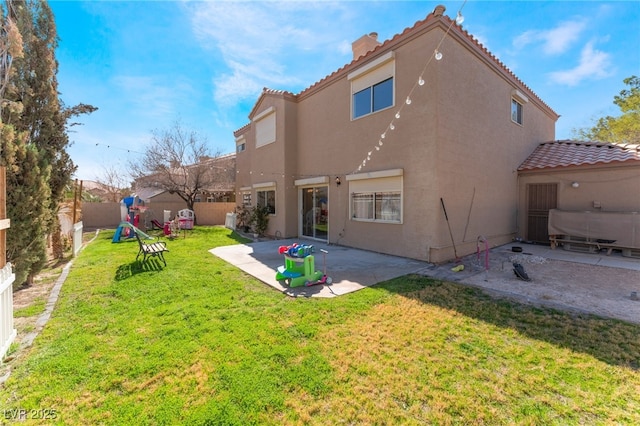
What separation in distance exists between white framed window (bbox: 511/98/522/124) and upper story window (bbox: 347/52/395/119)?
6.34 meters

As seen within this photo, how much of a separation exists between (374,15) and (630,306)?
9.39 meters

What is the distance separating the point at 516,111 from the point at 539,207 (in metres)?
4.28

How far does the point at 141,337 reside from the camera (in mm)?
3686

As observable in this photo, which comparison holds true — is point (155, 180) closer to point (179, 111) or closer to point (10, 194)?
point (179, 111)

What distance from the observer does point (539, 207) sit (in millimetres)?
11367

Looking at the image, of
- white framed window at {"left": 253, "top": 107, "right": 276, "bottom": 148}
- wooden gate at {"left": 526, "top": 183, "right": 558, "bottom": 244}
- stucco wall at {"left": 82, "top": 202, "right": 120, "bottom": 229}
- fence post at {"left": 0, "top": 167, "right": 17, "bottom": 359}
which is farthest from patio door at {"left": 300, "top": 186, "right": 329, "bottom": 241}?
stucco wall at {"left": 82, "top": 202, "right": 120, "bottom": 229}

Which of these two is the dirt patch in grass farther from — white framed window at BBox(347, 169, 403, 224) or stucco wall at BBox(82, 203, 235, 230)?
stucco wall at BBox(82, 203, 235, 230)

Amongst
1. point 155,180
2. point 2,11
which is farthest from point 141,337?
point 155,180

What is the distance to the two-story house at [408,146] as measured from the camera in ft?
25.4

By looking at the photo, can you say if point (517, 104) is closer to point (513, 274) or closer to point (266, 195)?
point (513, 274)

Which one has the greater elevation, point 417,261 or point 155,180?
point 155,180

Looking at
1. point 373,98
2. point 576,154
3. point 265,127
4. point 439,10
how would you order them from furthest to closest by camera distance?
point 265,127
point 576,154
point 373,98
point 439,10

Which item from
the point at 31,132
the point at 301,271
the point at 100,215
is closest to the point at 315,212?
the point at 301,271

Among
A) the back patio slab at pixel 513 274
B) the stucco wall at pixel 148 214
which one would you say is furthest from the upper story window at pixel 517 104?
the stucco wall at pixel 148 214
